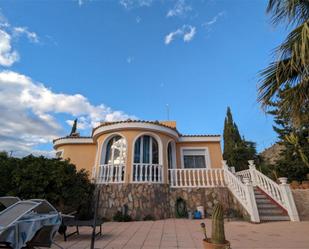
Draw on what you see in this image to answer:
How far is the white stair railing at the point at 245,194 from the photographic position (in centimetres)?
684

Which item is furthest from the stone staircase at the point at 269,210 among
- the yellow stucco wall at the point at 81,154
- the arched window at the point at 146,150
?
the yellow stucco wall at the point at 81,154

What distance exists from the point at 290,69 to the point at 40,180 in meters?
7.78

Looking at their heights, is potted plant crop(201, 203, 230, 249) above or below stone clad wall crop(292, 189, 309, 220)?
below

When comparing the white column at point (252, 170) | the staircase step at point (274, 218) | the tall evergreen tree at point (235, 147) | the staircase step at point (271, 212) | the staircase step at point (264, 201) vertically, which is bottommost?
the staircase step at point (274, 218)

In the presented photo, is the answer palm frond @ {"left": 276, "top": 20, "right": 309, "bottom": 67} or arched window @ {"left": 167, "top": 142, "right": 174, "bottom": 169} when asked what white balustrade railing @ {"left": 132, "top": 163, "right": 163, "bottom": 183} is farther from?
palm frond @ {"left": 276, "top": 20, "right": 309, "bottom": 67}

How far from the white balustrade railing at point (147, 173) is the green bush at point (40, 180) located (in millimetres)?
2744

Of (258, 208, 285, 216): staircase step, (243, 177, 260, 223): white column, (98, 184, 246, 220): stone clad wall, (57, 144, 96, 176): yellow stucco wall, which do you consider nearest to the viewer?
(243, 177, 260, 223): white column

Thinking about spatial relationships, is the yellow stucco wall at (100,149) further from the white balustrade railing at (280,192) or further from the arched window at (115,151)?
the white balustrade railing at (280,192)

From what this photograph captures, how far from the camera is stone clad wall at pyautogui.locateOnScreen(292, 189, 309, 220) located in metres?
7.93

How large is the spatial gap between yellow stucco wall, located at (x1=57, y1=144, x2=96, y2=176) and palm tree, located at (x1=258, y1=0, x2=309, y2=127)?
11.1m

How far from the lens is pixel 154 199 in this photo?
8.45 m

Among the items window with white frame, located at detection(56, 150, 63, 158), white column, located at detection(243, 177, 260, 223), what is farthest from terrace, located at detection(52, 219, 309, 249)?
A: window with white frame, located at detection(56, 150, 63, 158)

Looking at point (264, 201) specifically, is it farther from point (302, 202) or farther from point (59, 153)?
point (59, 153)

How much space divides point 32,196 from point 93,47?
8.92 metres
